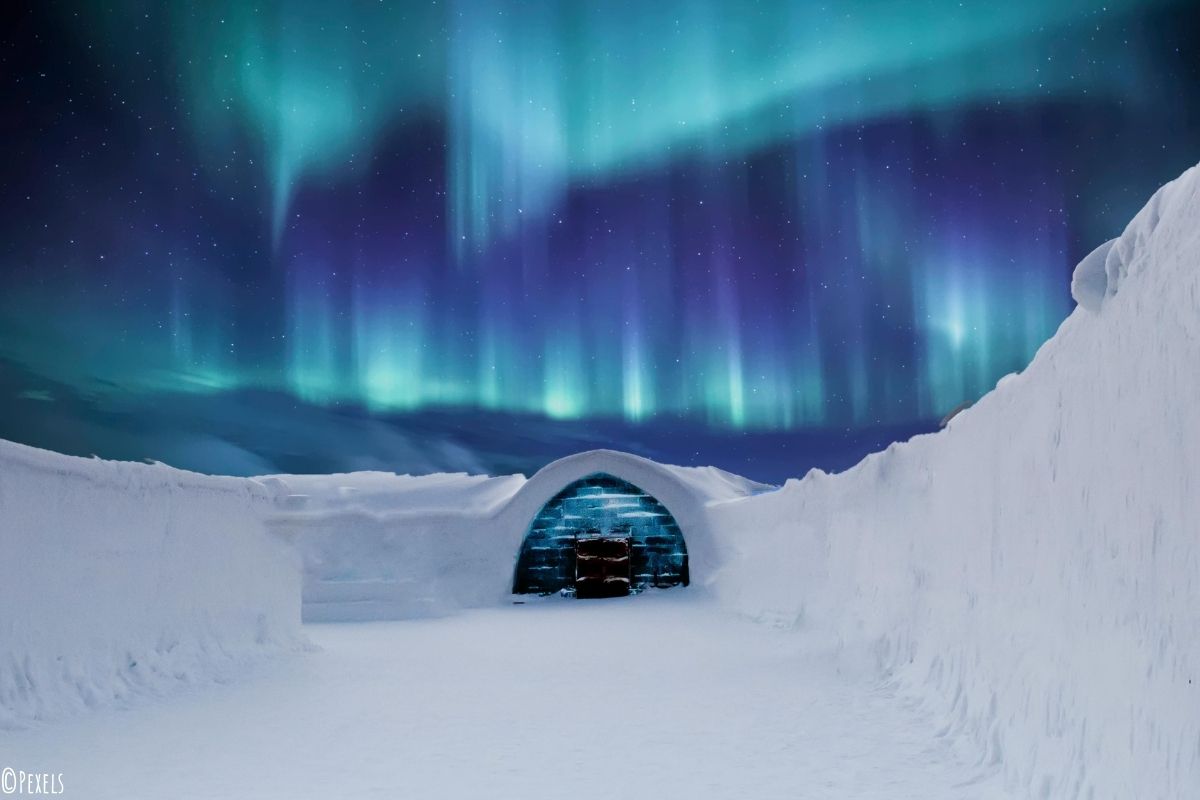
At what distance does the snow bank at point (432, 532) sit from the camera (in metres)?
14.7

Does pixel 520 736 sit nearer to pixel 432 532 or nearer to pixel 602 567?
pixel 432 532

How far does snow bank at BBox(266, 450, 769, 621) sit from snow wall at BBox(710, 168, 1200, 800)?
34.3 feet

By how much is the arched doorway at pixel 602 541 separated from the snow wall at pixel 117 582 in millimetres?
8964

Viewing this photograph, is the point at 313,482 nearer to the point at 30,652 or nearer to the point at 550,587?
the point at 550,587

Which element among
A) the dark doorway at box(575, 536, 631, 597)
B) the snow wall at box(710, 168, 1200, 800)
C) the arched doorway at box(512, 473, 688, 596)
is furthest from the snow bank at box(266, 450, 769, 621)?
the snow wall at box(710, 168, 1200, 800)

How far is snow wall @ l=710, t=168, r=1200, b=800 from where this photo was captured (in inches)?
108

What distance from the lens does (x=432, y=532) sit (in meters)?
16.6

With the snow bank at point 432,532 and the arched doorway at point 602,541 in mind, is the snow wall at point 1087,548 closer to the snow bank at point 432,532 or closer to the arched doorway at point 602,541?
the snow bank at point 432,532

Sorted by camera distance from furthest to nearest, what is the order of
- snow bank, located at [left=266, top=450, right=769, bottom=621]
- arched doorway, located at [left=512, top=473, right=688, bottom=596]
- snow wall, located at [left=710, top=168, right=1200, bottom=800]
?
arched doorway, located at [left=512, top=473, right=688, bottom=596] < snow bank, located at [left=266, top=450, right=769, bottom=621] < snow wall, located at [left=710, top=168, right=1200, bottom=800]

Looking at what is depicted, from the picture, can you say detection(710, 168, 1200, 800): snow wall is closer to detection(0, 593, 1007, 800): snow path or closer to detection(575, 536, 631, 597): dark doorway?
detection(0, 593, 1007, 800): snow path

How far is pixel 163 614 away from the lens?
746 cm

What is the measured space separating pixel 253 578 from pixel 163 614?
5.86 feet

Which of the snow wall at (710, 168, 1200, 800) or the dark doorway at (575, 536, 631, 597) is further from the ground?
the snow wall at (710, 168, 1200, 800)

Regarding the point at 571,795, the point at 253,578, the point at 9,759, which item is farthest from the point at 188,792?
the point at 253,578
